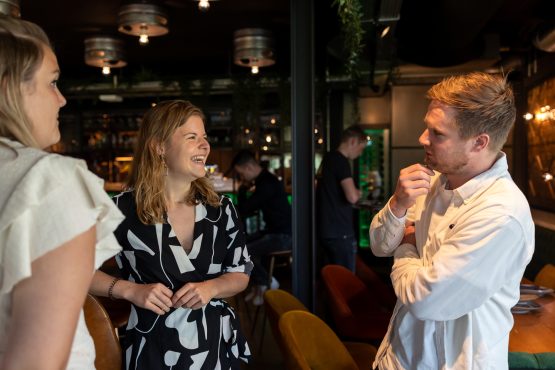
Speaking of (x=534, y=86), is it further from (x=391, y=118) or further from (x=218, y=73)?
(x=218, y=73)

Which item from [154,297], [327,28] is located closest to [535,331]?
[154,297]

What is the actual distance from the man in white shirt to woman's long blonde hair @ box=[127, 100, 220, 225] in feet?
2.37

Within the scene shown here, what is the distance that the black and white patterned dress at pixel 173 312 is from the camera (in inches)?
65.1

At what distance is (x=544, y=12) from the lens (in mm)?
5473

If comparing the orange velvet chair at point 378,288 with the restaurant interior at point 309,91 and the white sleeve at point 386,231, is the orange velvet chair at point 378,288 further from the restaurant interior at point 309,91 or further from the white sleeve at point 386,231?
the white sleeve at point 386,231

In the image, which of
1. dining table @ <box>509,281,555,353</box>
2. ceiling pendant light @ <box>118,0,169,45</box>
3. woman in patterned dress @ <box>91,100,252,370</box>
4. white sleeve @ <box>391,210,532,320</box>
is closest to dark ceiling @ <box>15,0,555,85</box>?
ceiling pendant light @ <box>118,0,169,45</box>

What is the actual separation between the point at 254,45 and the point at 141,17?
141cm

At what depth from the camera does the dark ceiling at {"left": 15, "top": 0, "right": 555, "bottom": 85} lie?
14.6ft

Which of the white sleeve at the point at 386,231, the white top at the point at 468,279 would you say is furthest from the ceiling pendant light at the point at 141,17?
the white top at the point at 468,279

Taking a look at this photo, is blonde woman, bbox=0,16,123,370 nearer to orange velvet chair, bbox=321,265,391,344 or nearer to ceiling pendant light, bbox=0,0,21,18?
orange velvet chair, bbox=321,265,391,344

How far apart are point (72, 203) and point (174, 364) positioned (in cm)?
101

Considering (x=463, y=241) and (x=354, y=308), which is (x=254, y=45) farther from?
(x=463, y=241)

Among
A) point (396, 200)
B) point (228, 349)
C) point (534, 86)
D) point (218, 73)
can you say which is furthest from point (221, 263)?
point (218, 73)

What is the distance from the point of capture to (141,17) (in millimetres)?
4527
